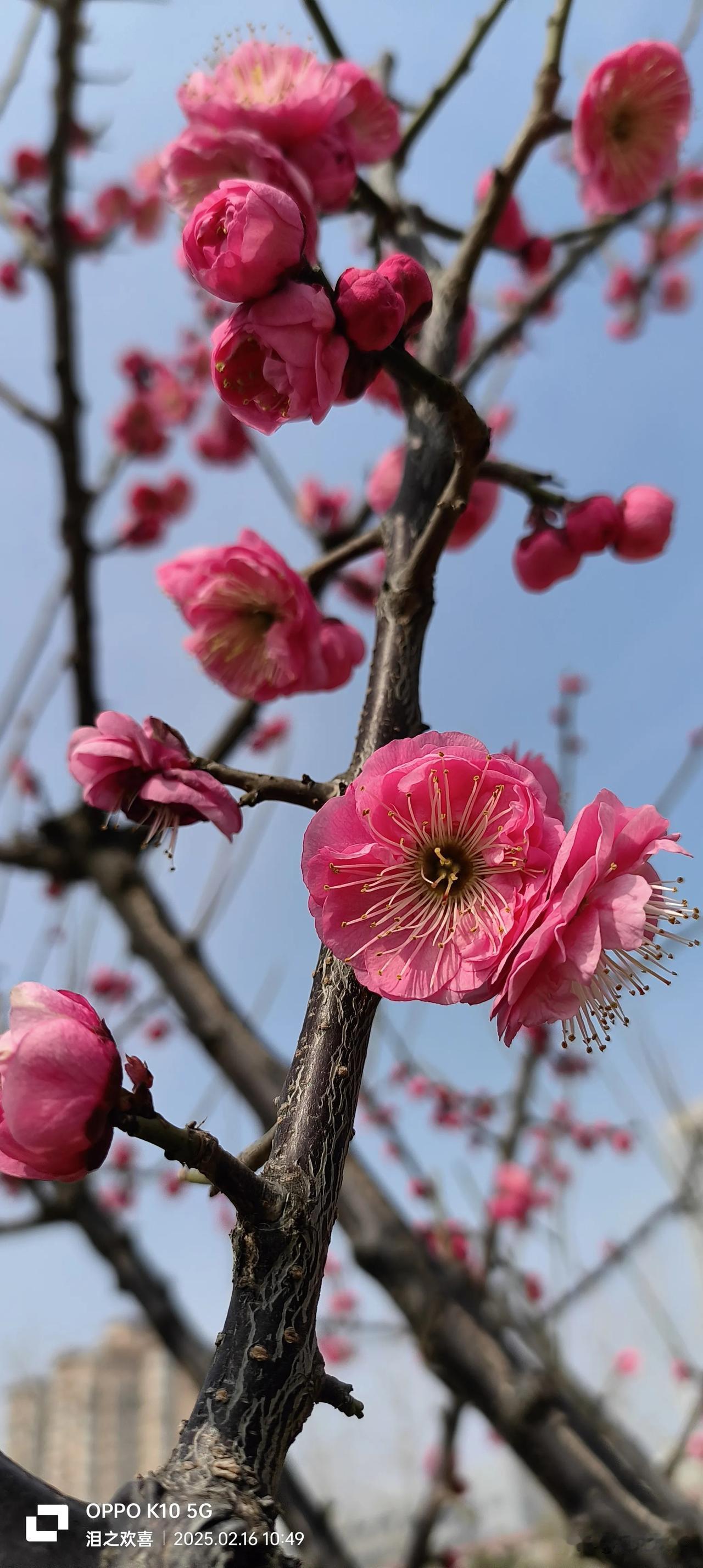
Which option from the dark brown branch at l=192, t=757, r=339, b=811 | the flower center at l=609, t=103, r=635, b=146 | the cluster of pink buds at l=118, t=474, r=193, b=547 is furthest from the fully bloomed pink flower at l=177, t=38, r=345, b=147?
the cluster of pink buds at l=118, t=474, r=193, b=547

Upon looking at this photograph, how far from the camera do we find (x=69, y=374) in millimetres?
2756

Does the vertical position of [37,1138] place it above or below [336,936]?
below

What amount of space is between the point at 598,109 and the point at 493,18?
34 centimetres

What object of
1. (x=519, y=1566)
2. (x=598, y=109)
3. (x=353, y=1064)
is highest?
(x=598, y=109)

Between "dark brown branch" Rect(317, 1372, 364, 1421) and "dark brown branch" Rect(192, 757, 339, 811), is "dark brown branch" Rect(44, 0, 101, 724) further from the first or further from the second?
"dark brown branch" Rect(317, 1372, 364, 1421)

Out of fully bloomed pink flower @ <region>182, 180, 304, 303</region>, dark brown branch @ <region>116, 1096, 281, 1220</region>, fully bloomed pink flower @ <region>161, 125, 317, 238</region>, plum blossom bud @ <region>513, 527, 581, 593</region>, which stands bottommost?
dark brown branch @ <region>116, 1096, 281, 1220</region>

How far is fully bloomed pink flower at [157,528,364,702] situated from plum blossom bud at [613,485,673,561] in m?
0.38

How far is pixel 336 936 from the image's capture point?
2.60 ft

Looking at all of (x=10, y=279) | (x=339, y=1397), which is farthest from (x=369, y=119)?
(x=10, y=279)

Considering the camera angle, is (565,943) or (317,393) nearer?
(565,943)

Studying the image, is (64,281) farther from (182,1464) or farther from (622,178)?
(182,1464)

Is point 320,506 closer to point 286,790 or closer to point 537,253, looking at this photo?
point 537,253

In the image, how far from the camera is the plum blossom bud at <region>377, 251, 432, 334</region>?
90 cm

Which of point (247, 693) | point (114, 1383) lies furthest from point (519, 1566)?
point (114, 1383)
